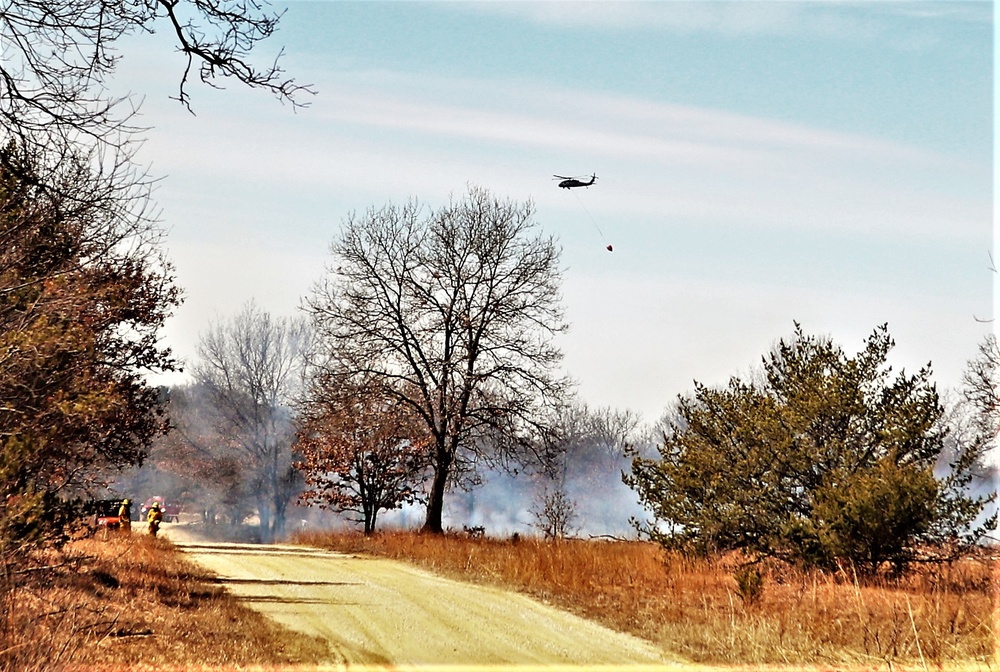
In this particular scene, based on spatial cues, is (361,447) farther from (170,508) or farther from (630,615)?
(170,508)

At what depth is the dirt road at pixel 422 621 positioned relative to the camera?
36.7 feet

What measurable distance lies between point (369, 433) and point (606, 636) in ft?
67.4

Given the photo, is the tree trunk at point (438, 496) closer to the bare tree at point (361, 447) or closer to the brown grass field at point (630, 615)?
the bare tree at point (361, 447)

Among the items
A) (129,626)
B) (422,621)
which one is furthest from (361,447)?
(129,626)

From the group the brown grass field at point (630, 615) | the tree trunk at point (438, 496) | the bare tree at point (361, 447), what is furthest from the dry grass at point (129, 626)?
the tree trunk at point (438, 496)

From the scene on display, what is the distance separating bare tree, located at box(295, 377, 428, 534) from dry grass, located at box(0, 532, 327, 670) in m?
14.2

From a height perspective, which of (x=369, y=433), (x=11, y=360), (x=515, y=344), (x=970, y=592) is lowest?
(x=970, y=592)

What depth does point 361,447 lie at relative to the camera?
34.9 m

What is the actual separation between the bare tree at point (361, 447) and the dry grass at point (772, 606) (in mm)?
10791

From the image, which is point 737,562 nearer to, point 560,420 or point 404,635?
point 404,635

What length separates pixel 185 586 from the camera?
16141mm

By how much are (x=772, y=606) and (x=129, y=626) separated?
756 cm

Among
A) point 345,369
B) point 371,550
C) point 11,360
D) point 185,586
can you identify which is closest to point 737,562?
point 185,586

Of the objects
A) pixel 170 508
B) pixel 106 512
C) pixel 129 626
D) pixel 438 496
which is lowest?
pixel 129 626
